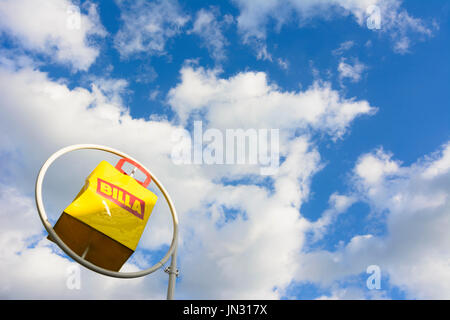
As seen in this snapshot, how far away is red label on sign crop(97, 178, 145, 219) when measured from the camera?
32.4ft

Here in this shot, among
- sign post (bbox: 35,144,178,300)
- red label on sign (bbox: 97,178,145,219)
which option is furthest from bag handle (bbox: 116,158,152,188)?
red label on sign (bbox: 97,178,145,219)

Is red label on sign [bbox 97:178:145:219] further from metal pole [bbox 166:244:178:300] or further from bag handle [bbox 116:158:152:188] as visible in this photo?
metal pole [bbox 166:244:178:300]

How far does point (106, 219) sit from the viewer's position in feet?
30.8

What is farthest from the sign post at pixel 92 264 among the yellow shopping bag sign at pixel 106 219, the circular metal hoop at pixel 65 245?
the yellow shopping bag sign at pixel 106 219

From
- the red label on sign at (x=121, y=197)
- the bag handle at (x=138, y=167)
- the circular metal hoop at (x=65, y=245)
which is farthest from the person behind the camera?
the bag handle at (x=138, y=167)

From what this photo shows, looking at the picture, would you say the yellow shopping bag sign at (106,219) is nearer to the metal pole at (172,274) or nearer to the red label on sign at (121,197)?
the red label on sign at (121,197)

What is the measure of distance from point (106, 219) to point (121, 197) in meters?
1.01

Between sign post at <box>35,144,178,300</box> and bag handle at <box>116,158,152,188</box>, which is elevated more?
bag handle at <box>116,158,152,188</box>

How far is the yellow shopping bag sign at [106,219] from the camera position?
8930mm

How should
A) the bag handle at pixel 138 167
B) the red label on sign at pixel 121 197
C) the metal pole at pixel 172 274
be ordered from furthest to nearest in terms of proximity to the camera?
1. the bag handle at pixel 138 167
2. the red label on sign at pixel 121 197
3. the metal pole at pixel 172 274

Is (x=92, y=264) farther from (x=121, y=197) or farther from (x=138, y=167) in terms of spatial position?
(x=138, y=167)
